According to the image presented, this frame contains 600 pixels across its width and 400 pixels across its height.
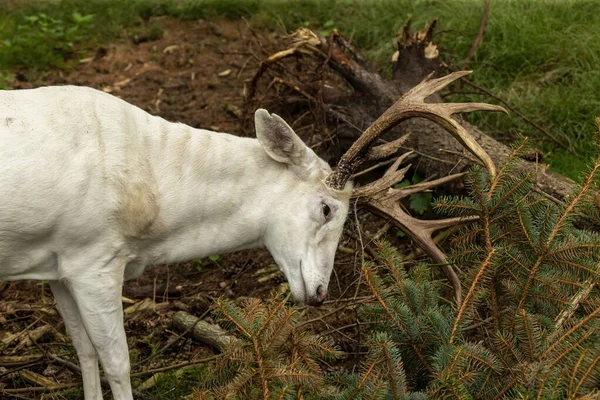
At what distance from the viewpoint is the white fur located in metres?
4.12

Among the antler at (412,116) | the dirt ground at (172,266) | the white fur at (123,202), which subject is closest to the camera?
the white fur at (123,202)

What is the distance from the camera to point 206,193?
14.9 ft

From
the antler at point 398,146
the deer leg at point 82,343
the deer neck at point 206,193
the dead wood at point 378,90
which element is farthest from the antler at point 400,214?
the deer leg at point 82,343

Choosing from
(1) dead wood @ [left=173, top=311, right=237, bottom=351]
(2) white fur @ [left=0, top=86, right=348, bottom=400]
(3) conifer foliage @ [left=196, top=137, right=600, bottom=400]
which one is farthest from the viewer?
(1) dead wood @ [left=173, top=311, right=237, bottom=351]

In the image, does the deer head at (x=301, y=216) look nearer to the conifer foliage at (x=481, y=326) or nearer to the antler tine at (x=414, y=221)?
the antler tine at (x=414, y=221)

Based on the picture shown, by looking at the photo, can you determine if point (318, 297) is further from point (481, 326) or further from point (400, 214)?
point (481, 326)

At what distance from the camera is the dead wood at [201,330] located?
214 inches

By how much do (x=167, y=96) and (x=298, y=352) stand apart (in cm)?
481

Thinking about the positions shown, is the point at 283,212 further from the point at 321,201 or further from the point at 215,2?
the point at 215,2

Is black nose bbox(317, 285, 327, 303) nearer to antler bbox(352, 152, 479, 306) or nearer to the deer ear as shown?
antler bbox(352, 152, 479, 306)

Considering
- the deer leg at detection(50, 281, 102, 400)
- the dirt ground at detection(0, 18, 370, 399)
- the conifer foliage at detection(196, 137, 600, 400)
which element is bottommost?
the dirt ground at detection(0, 18, 370, 399)

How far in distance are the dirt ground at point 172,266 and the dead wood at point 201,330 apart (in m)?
0.07

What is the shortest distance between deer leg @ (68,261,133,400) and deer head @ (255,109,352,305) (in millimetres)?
867

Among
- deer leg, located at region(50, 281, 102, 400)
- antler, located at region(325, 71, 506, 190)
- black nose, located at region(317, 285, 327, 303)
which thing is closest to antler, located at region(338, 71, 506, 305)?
antler, located at region(325, 71, 506, 190)
